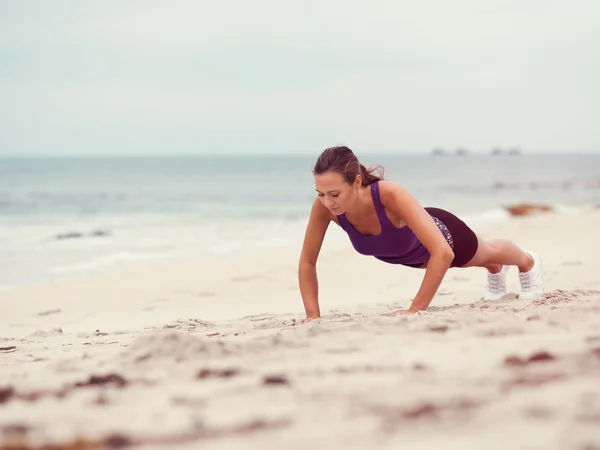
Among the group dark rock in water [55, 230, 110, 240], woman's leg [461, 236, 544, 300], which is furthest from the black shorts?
dark rock in water [55, 230, 110, 240]

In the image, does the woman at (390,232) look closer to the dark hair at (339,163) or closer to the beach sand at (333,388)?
the dark hair at (339,163)

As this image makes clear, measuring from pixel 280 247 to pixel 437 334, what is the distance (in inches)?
376

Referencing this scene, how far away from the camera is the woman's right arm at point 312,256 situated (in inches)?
173

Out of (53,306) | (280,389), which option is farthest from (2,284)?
(280,389)

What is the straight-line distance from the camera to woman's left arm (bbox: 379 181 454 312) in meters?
3.91

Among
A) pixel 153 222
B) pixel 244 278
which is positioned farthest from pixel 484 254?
pixel 153 222

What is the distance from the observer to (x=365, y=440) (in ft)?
5.39

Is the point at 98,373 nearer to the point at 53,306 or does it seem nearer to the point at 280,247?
the point at 53,306

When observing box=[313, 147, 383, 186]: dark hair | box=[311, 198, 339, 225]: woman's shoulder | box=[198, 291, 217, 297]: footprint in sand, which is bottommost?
box=[198, 291, 217, 297]: footprint in sand

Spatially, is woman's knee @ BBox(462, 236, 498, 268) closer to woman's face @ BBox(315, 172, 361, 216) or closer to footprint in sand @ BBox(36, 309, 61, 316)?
woman's face @ BBox(315, 172, 361, 216)

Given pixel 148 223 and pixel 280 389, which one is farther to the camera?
pixel 148 223

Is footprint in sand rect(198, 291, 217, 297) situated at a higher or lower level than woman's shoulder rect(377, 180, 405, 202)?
lower

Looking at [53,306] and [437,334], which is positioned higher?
[437,334]

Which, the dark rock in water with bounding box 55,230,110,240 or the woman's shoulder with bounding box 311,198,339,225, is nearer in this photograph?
the woman's shoulder with bounding box 311,198,339,225
